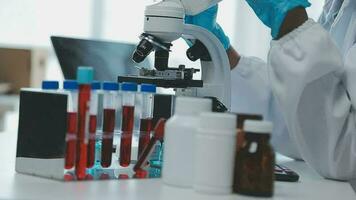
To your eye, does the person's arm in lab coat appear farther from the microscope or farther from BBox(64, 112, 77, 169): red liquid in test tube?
BBox(64, 112, 77, 169): red liquid in test tube

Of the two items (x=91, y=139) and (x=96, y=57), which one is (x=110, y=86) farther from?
(x=96, y=57)

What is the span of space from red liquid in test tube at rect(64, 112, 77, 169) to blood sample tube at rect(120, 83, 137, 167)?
13 cm

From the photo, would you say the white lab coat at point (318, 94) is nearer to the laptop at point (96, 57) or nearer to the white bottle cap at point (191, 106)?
the white bottle cap at point (191, 106)

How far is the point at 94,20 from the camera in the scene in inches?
144

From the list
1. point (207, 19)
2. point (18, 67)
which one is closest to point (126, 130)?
point (207, 19)

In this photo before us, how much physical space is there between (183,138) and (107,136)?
0.19m

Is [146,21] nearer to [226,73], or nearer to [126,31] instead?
[226,73]

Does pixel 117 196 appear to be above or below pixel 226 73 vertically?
below

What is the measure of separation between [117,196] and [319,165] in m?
0.55

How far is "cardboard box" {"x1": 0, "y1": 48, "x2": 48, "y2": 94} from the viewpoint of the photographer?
361cm

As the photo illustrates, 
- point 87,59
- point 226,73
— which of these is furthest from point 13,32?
point 226,73

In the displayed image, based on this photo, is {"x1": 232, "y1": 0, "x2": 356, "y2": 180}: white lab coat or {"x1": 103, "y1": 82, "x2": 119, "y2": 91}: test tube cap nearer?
{"x1": 103, "y1": 82, "x2": 119, "y2": 91}: test tube cap

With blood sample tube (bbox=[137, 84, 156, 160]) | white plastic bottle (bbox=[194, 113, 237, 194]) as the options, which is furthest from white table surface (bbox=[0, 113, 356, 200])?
blood sample tube (bbox=[137, 84, 156, 160])

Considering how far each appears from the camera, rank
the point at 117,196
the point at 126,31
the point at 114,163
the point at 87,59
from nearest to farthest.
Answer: the point at 117,196 < the point at 114,163 < the point at 87,59 < the point at 126,31
